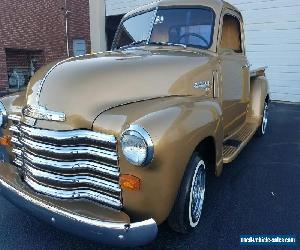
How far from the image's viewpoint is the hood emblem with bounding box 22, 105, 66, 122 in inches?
98.8

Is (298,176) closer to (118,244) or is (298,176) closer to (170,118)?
(170,118)

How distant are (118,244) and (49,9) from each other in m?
13.3

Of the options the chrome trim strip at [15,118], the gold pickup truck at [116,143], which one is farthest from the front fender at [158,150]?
the chrome trim strip at [15,118]

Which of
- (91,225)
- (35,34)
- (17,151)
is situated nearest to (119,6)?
(35,34)

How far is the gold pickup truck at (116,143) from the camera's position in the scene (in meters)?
2.30

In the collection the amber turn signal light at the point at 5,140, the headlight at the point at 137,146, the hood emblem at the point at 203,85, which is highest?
the hood emblem at the point at 203,85

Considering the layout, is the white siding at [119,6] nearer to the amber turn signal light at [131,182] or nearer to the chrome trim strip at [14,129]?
the chrome trim strip at [14,129]

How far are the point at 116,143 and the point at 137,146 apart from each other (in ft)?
0.54

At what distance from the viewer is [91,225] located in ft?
7.39

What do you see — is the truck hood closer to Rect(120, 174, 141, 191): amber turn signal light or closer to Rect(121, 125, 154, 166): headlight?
Rect(121, 125, 154, 166): headlight

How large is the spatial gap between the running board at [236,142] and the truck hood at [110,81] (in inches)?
34.7

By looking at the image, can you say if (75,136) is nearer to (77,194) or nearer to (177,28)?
(77,194)

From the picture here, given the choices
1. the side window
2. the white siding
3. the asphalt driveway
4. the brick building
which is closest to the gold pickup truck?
the asphalt driveway

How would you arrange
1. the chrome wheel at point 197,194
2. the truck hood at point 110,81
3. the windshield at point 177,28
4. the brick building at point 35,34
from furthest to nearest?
the brick building at point 35,34 < the windshield at point 177,28 < the chrome wheel at point 197,194 < the truck hood at point 110,81
